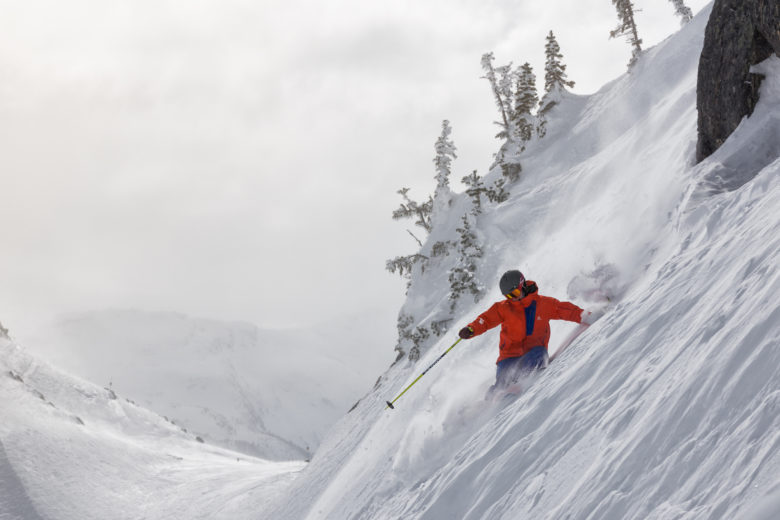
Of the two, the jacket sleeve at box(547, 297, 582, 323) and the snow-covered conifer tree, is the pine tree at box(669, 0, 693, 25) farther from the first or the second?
the jacket sleeve at box(547, 297, 582, 323)

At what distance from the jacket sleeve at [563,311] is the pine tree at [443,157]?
31.2 m

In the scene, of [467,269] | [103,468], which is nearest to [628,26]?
[467,269]

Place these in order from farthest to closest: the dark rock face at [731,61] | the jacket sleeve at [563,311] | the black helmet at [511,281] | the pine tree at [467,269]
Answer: the pine tree at [467,269], the dark rock face at [731,61], the jacket sleeve at [563,311], the black helmet at [511,281]

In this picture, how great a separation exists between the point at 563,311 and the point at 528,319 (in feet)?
2.27

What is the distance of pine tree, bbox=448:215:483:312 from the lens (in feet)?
87.9

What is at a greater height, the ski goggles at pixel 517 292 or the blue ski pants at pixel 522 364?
the ski goggles at pixel 517 292

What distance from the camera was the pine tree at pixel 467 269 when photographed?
2680 centimetres

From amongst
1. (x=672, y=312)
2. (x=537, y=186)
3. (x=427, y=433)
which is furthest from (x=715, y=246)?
(x=537, y=186)

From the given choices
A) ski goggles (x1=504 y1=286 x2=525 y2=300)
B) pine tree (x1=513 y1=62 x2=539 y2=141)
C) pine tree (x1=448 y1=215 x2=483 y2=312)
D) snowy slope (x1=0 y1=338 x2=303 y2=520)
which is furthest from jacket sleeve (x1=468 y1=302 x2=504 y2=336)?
pine tree (x1=513 y1=62 x2=539 y2=141)

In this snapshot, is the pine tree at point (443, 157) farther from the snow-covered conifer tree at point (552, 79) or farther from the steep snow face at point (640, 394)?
the steep snow face at point (640, 394)

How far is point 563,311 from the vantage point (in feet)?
28.1

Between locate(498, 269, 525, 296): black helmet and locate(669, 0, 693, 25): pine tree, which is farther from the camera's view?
locate(669, 0, 693, 25): pine tree

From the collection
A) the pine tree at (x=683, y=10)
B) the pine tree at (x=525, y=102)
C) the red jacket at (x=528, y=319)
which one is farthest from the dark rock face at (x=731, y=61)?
the pine tree at (x=683, y=10)

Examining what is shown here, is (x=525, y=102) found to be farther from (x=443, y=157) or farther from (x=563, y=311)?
(x=563, y=311)
